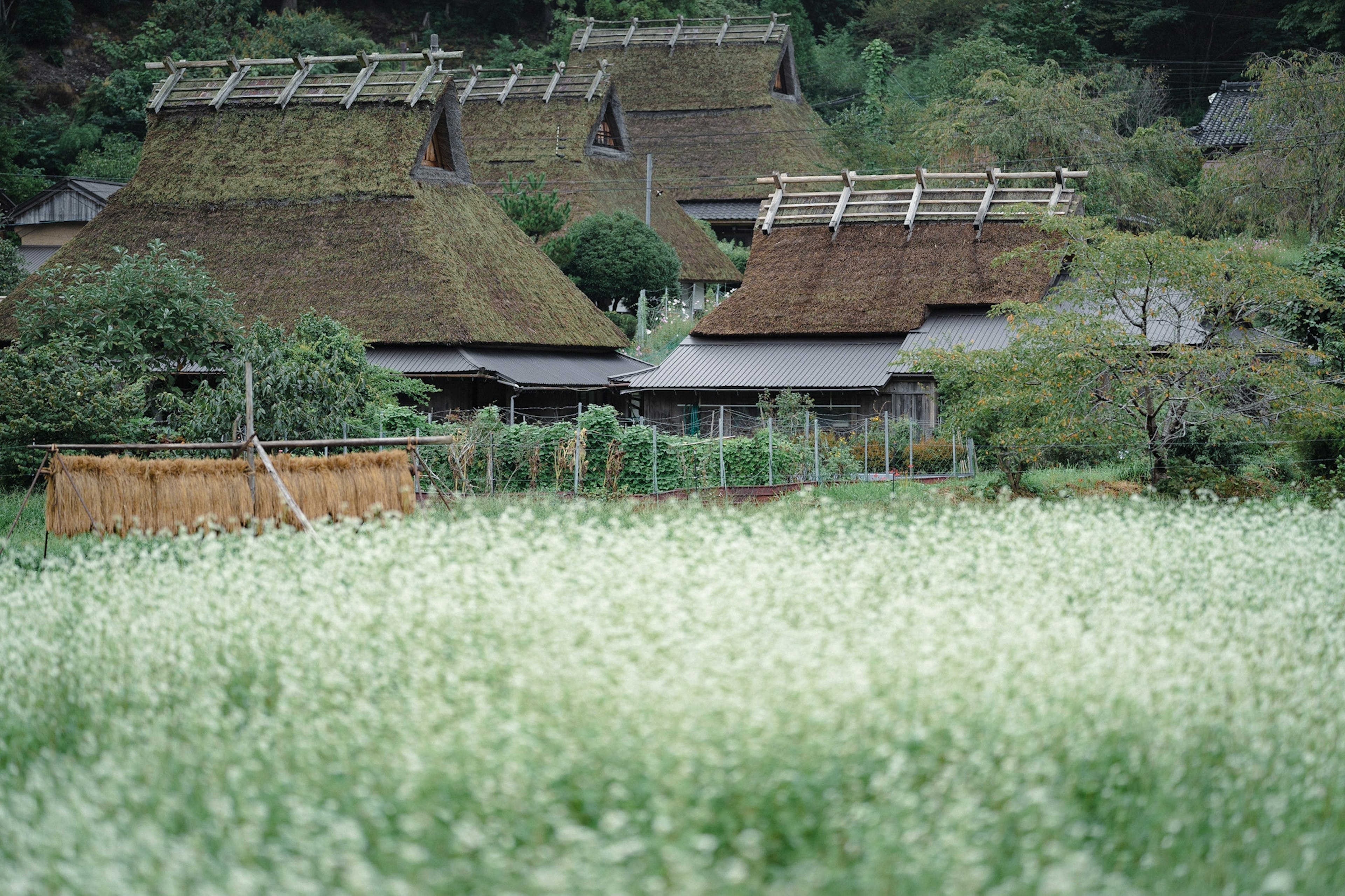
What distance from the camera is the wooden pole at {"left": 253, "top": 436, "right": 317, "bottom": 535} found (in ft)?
40.9

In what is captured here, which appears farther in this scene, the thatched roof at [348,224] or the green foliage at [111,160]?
the green foliage at [111,160]

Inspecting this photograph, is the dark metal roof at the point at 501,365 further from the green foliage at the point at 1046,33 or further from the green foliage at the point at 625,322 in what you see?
the green foliage at the point at 1046,33

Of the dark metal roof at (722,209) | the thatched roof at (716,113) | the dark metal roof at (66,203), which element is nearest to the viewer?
the dark metal roof at (66,203)

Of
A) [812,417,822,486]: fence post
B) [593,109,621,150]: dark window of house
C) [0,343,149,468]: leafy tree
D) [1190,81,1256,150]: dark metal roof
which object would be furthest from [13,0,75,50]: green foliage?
[812,417,822,486]: fence post

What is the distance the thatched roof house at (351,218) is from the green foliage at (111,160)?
1281 centimetres

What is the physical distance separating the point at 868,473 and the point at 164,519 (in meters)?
11.9

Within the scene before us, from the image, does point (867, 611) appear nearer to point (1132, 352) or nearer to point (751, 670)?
point (751, 670)

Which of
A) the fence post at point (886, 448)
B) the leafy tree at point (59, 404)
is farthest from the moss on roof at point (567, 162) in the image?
the leafy tree at point (59, 404)

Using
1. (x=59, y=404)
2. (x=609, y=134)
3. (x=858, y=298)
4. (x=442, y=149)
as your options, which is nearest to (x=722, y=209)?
(x=609, y=134)

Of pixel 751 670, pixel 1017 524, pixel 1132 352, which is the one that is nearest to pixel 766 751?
pixel 751 670

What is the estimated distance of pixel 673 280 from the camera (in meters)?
35.9

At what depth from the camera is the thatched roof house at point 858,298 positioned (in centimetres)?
2736

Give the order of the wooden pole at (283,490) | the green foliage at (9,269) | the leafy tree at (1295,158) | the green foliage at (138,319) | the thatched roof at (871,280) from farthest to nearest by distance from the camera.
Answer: the green foliage at (9,269)
the leafy tree at (1295,158)
the thatched roof at (871,280)
the green foliage at (138,319)
the wooden pole at (283,490)

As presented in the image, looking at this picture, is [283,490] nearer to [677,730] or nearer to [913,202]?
[677,730]
